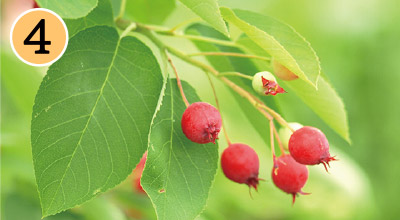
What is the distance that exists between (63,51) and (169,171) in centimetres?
23

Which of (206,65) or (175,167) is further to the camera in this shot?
(206,65)

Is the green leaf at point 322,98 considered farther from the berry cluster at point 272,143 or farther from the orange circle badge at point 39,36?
the orange circle badge at point 39,36

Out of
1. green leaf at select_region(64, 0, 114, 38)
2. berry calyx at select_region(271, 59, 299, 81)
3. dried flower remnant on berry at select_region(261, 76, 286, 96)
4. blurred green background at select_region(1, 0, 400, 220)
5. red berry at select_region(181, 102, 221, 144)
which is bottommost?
blurred green background at select_region(1, 0, 400, 220)

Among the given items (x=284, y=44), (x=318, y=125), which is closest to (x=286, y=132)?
(x=284, y=44)

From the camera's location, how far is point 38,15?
850mm

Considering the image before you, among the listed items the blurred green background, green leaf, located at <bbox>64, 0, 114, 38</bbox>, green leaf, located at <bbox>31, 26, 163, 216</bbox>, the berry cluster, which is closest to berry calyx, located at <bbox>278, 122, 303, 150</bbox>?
the berry cluster

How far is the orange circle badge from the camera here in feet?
2.71

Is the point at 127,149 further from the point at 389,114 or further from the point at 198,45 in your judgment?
the point at 389,114

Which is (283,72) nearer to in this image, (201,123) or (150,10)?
(201,123)

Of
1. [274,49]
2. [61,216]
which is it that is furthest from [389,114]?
[274,49]

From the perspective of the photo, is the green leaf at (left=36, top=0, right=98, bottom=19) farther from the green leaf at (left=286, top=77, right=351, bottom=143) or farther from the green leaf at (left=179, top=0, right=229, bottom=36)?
the green leaf at (left=286, top=77, right=351, bottom=143)

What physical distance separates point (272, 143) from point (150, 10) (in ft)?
Result: 1.48

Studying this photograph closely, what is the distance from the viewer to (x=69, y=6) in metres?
0.72

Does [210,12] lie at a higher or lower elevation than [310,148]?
higher
